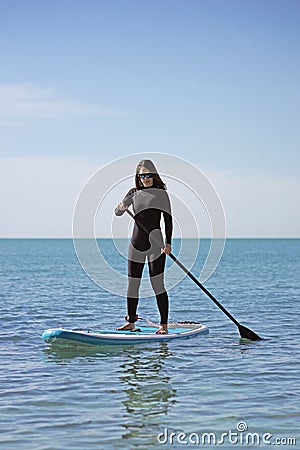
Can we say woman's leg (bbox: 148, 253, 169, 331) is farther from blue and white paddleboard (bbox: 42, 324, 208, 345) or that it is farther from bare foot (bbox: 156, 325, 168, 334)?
blue and white paddleboard (bbox: 42, 324, 208, 345)

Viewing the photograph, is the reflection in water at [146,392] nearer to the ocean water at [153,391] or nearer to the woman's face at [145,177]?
the ocean water at [153,391]

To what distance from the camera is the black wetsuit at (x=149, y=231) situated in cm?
1120

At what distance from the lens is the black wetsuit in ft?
36.7

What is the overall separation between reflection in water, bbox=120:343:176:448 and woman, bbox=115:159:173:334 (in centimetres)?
113

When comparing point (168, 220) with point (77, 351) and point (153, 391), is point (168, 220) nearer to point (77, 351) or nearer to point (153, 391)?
point (77, 351)

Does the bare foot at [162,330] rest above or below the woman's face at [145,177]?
below

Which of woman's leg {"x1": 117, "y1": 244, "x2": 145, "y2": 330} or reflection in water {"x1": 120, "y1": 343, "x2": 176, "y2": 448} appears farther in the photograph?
woman's leg {"x1": 117, "y1": 244, "x2": 145, "y2": 330}

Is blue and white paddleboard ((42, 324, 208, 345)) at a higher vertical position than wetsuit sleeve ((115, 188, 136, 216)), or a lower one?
lower

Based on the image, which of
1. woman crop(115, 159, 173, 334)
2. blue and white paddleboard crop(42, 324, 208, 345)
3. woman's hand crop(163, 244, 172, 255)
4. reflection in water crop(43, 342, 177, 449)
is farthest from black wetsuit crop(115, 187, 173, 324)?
A: reflection in water crop(43, 342, 177, 449)

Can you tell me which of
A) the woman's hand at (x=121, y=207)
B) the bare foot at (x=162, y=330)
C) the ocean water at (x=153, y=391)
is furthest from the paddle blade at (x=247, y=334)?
the woman's hand at (x=121, y=207)

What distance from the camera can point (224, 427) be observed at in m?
7.54

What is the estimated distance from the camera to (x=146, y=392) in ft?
29.1

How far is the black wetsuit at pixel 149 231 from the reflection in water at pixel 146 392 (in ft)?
3.74

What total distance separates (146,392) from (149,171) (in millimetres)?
3583
